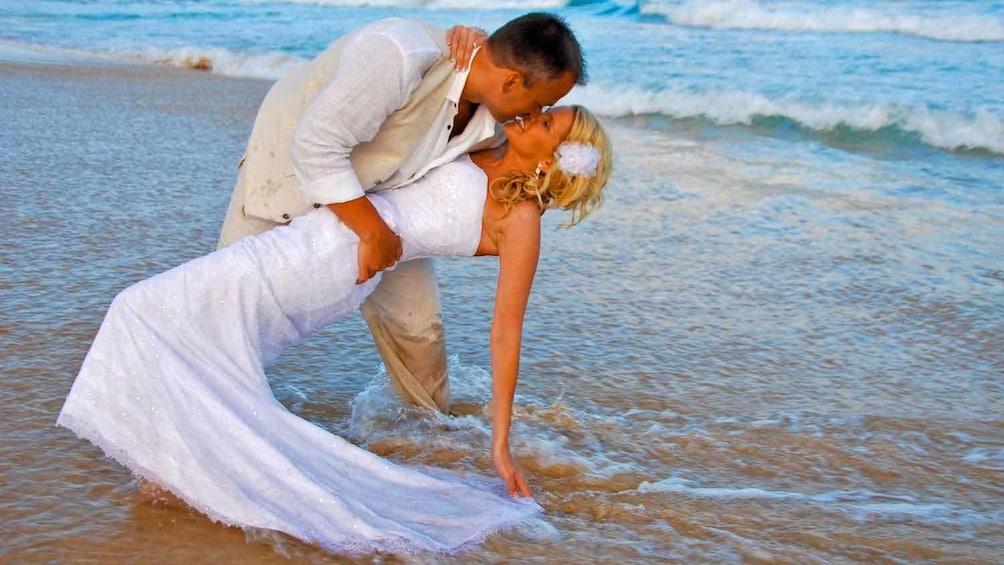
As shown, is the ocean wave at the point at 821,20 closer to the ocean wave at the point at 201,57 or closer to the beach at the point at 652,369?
the ocean wave at the point at 201,57

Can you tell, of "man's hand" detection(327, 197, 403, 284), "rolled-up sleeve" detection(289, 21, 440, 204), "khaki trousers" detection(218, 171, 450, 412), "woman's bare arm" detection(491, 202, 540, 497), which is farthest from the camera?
"khaki trousers" detection(218, 171, 450, 412)

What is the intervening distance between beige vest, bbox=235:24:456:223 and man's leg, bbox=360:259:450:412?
565mm

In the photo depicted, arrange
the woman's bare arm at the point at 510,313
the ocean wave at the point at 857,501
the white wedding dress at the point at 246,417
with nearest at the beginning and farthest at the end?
the white wedding dress at the point at 246,417
the woman's bare arm at the point at 510,313
the ocean wave at the point at 857,501

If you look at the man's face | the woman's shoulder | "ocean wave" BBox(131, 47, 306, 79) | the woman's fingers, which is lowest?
the woman's fingers

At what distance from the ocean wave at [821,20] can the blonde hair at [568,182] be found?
16473mm

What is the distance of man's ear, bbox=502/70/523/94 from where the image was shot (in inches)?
125

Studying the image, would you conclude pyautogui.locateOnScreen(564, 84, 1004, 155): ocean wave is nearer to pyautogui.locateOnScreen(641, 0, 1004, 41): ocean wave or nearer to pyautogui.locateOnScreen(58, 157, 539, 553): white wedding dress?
pyautogui.locateOnScreen(641, 0, 1004, 41): ocean wave

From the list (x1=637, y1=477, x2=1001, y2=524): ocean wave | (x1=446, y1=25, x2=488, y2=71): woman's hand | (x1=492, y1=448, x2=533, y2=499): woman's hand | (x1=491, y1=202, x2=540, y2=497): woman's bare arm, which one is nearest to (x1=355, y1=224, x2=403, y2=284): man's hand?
(x1=491, y1=202, x2=540, y2=497): woman's bare arm

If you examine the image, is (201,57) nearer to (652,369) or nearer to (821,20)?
(821,20)

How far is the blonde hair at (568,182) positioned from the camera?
3299mm

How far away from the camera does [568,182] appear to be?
3305mm

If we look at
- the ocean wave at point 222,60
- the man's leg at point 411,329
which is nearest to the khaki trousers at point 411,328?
the man's leg at point 411,329

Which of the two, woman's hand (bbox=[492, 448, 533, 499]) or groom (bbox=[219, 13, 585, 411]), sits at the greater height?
groom (bbox=[219, 13, 585, 411])

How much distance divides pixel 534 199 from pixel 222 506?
123 centimetres
